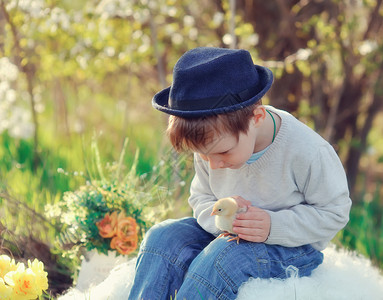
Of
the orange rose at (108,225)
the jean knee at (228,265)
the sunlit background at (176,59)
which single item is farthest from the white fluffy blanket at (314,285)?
the sunlit background at (176,59)

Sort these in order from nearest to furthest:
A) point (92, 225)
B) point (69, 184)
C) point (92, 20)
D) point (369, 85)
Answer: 1. point (92, 225)
2. point (69, 184)
3. point (92, 20)
4. point (369, 85)

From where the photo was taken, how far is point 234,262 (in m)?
1.55

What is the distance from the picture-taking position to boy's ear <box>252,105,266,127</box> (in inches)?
58.7

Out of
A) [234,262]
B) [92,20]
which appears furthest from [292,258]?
[92,20]

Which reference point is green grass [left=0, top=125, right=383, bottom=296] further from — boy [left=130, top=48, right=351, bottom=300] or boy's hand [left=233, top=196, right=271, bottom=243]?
boy's hand [left=233, top=196, right=271, bottom=243]

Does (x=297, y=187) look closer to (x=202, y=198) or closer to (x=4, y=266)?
(x=202, y=198)

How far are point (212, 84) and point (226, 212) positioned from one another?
411 mm

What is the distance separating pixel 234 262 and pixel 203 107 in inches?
19.7

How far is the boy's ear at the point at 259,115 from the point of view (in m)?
1.49

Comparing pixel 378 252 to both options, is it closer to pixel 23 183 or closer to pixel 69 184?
pixel 69 184

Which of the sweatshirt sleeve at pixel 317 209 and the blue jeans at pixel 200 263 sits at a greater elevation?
the sweatshirt sleeve at pixel 317 209

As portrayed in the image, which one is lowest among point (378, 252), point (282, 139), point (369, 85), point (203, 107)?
point (378, 252)

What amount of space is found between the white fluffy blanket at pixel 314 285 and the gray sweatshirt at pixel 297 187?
0.40ft

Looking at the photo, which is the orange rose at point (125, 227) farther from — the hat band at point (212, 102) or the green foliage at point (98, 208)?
the hat band at point (212, 102)
